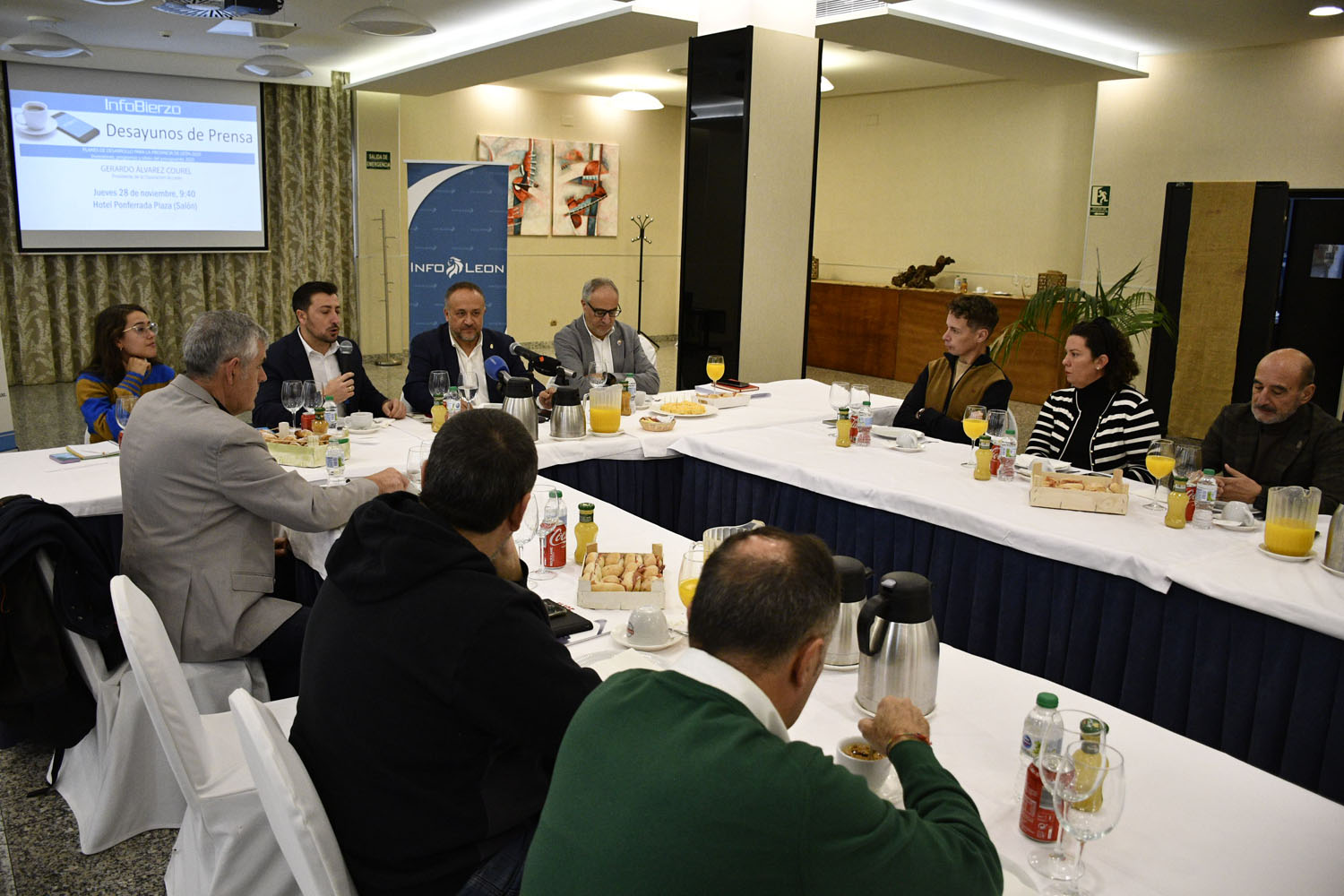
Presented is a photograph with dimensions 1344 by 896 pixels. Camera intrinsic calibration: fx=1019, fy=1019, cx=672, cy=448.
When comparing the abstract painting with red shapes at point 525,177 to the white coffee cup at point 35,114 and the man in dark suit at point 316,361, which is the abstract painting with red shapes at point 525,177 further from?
the man in dark suit at point 316,361

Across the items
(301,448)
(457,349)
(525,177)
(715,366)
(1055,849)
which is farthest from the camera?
(525,177)

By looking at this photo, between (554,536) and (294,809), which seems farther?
(554,536)

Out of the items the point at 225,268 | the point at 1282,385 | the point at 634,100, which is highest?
the point at 634,100

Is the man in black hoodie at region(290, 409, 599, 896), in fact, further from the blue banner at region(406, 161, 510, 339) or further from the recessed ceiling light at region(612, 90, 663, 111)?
the recessed ceiling light at region(612, 90, 663, 111)

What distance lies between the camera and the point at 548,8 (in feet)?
22.3

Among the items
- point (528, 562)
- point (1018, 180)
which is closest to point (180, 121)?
point (1018, 180)

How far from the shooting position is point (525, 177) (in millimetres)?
11680

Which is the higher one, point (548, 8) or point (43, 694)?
point (548, 8)

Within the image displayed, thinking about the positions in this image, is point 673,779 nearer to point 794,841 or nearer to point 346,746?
point 794,841

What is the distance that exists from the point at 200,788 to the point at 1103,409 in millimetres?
3140

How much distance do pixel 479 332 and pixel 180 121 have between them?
6.47 metres

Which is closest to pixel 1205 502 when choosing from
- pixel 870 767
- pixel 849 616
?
pixel 849 616

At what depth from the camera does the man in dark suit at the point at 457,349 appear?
4508 mm

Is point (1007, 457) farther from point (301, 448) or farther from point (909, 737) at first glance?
point (301, 448)
